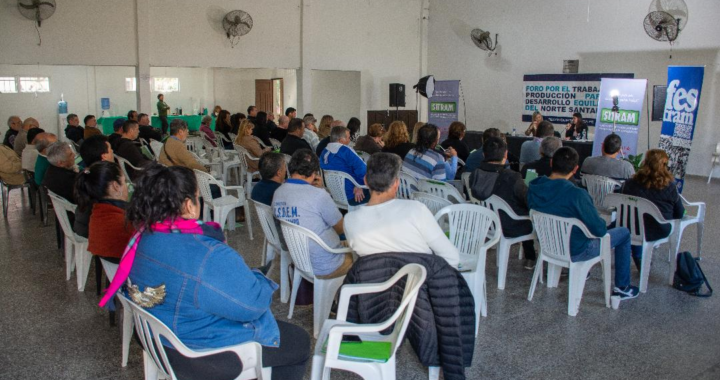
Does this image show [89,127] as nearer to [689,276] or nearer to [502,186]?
[502,186]

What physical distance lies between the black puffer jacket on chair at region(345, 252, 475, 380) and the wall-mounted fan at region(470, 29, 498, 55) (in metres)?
10.8

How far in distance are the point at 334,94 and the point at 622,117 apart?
829 centimetres

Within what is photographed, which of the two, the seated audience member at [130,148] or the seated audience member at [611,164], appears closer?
the seated audience member at [611,164]

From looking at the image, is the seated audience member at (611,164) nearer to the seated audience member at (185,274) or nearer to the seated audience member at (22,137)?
the seated audience member at (185,274)

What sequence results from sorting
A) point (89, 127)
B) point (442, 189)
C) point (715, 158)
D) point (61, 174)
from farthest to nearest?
1. point (715, 158)
2. point (89, 127)
3. point (61, 174)
4. point (442, 189)

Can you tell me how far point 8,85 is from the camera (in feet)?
44.3

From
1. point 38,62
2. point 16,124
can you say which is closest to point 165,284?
point 16,124

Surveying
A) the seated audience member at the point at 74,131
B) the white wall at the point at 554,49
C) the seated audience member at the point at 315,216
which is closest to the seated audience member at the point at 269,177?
the seated audience member at the point at 315,216

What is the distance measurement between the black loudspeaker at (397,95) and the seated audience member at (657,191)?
9.14 metres

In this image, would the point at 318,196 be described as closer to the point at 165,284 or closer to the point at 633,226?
the point at 165,284

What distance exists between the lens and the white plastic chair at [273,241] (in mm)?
3816

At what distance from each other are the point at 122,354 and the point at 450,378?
1794 mm

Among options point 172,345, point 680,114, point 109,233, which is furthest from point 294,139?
point 680,114

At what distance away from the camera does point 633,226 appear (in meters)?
4.31
